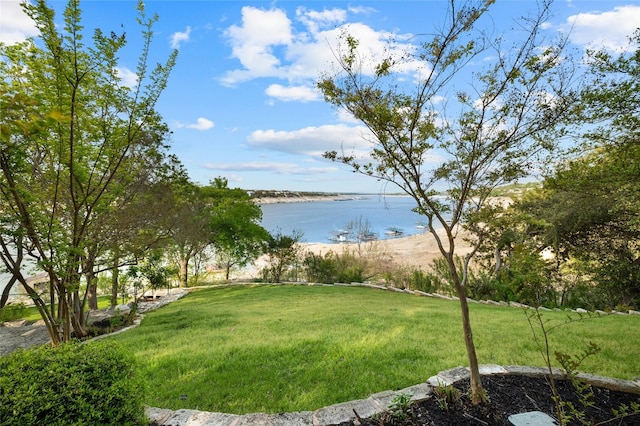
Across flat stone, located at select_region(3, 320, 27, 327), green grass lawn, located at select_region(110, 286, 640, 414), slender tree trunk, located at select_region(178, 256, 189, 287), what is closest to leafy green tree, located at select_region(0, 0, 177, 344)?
green grass lawn, located at select_region(110, 286, 640, 414)

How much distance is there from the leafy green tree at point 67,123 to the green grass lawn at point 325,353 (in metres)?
1.66

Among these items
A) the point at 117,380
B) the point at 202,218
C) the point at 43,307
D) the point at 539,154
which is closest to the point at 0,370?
the point at 117,380

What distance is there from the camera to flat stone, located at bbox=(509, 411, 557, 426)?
81.9 inches

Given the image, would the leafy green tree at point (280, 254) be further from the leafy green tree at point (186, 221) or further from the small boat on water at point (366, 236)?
the small boat on water at point (366, 236)

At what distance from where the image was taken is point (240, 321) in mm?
5688

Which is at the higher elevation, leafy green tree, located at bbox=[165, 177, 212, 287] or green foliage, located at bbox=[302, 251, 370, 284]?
leafy green tree, located at bbox=[165, 177, 212, 287]

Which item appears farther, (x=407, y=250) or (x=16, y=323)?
(x=407, y=250)

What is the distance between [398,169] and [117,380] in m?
2.58

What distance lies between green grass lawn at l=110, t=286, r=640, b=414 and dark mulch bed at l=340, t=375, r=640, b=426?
0.46m

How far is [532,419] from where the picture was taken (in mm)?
2127

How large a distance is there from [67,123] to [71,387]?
9.62 ft

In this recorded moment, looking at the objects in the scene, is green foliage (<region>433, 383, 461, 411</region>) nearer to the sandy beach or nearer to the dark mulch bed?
the dark mulch bed

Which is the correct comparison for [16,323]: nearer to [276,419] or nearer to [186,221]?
[186,221]

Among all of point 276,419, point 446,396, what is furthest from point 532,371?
point 276,419
